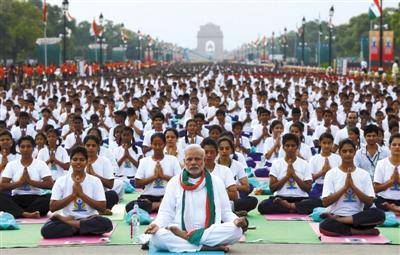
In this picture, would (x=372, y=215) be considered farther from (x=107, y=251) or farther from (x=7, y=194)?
(x=7, y=194)

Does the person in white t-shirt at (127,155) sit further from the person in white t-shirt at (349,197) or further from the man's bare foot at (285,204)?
the person in white t-shirt at (349,197)

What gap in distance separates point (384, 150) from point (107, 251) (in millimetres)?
5498

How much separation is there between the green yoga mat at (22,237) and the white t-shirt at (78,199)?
0.48 metres

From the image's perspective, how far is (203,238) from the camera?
9289mm

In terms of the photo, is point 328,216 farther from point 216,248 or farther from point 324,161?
point 324,161

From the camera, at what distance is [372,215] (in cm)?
1075

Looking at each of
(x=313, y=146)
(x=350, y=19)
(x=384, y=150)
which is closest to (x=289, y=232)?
(x=384, y=150)

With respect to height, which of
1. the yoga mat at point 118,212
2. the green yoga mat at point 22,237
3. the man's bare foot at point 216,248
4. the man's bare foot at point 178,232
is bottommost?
the yoga mat at point 118,212

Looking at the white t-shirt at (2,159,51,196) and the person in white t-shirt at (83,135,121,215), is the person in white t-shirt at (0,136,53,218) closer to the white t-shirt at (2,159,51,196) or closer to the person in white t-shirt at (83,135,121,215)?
the white t-shirt at (2,159,51,196)

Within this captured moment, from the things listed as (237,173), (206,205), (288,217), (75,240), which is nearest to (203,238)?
(206,205)

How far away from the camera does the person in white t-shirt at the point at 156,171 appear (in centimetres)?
1220

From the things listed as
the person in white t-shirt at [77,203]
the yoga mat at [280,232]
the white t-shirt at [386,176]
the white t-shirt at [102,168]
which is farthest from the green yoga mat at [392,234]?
the white t-shirt at [102,168]

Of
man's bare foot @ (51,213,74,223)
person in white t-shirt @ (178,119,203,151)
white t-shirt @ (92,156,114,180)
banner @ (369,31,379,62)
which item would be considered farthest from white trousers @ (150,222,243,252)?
banner @ (369,31,379,62)

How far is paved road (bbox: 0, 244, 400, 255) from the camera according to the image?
9938mm
